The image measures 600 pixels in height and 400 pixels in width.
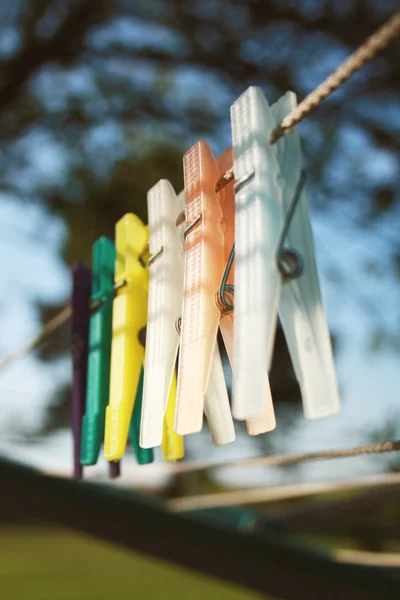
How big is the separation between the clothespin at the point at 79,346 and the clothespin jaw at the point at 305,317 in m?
0.50

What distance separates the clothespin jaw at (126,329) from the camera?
0.80 m

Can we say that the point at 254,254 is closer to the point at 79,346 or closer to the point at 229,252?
the point at 229,252

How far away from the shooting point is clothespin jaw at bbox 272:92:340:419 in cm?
54

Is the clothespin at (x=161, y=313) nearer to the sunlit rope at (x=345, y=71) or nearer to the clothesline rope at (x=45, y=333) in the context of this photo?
the sunlit rope at (x=345, y=71)

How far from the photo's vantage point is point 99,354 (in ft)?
2.98

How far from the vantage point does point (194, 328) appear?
65 centimetres

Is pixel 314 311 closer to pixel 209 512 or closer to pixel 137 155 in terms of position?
pixel 209 512

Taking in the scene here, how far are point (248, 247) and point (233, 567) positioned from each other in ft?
5.04

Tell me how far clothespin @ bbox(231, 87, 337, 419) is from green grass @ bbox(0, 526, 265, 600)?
7.19m

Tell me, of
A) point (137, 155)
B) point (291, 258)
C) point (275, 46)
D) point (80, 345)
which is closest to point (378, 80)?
point (275, 46)

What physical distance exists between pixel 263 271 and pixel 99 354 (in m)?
0.43

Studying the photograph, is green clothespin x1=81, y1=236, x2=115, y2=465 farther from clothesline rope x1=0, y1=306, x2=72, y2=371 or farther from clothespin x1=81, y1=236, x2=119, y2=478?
clothesline rope x1=0, y1=306, x2=72, y2=371

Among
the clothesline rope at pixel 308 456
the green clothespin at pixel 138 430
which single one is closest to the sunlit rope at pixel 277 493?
the clothesline rope at pixel 308 456

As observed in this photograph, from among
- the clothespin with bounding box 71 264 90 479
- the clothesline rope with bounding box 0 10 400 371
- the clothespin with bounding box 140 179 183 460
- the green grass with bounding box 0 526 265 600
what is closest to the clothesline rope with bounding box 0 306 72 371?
the clothespin with bounding box 71 264 90 479
